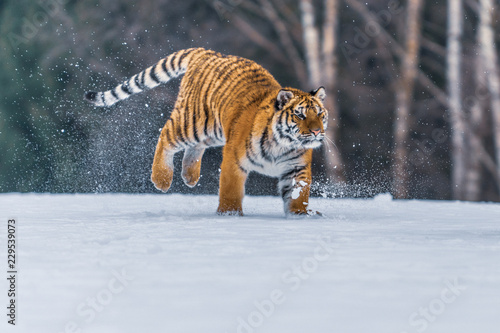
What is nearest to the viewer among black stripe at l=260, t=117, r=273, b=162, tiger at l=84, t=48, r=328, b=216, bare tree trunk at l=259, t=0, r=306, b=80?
tiger at l=84, t=48, r=328, b=216

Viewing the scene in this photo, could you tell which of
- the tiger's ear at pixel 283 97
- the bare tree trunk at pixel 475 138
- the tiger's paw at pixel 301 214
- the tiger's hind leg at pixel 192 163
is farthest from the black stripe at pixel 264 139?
the bare tree trunk at pixel 475 138

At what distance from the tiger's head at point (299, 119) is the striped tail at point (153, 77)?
2.13 m

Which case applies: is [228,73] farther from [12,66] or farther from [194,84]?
[12,66]

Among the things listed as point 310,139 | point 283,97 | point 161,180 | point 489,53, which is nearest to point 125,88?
point 161,180

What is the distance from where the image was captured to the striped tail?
7.36 metres

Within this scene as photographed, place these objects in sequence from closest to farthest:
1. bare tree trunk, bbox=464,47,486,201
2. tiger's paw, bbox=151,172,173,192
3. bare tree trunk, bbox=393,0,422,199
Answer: tiger's paw, bbox=151,172,173,192, bare tree trunk, bbox=464,47,486,201, bare tree trunk, bbox=393,0,422,199

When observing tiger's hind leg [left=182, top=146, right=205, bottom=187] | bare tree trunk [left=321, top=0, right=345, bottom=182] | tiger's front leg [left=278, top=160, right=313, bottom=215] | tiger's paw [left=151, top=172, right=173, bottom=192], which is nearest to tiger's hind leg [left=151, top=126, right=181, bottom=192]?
tiger's paw [left=151, top=172, right=173, bottom=192]

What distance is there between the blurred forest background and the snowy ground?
7.51 metres

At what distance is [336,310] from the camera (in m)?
2.59

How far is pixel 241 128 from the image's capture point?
567 centimetres

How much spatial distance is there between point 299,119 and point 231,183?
70 cm

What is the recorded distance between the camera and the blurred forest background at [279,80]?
12.6 meters

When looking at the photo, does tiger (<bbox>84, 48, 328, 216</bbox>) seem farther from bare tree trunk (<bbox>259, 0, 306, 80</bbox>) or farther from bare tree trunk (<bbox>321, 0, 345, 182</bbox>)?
bare tree trunk (<bbox>259, 0, 306, 80</bbox>)

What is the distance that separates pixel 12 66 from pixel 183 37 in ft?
13.3
